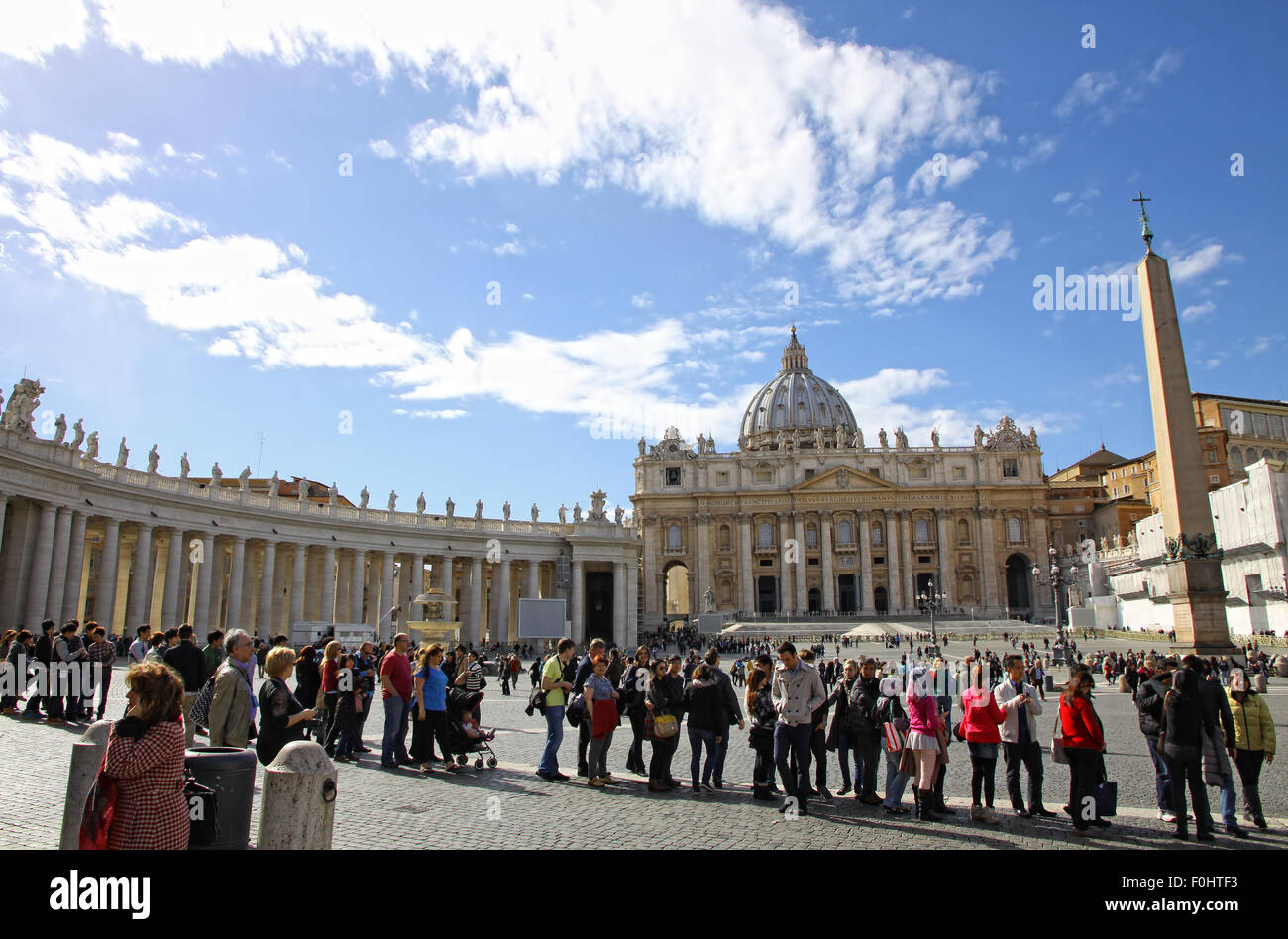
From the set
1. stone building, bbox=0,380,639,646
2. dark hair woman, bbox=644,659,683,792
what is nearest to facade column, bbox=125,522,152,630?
stone building, bbox=0,380,639,646

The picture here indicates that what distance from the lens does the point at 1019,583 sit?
9012 centimetres

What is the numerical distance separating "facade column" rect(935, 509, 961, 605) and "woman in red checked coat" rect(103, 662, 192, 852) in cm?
8879

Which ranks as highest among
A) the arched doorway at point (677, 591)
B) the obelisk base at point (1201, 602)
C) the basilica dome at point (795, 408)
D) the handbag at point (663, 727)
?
the basilica dome at point (795, 408)

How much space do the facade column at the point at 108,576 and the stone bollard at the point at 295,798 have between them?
114ft

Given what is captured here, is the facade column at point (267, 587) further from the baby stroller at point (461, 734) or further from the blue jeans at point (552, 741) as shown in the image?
the blue jeans at point (552, 741)

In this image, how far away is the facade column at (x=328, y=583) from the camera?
43969 millimetres

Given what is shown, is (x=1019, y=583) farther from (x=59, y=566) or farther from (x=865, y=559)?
(x=59, y=566)

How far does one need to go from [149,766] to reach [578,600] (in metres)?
48.7

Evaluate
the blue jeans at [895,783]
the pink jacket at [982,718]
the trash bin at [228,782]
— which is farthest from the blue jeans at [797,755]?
the trash bin at [228,782]

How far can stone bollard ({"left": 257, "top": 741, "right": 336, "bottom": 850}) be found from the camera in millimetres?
5180
